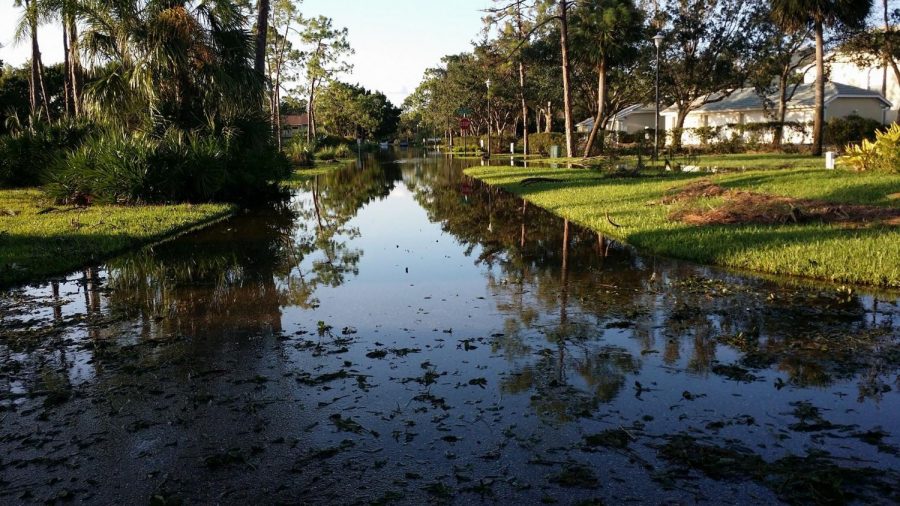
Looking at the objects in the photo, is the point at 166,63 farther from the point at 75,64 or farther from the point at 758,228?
the point at 758,228

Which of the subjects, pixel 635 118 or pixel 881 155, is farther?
pixel 635 118

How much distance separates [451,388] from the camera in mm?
5191

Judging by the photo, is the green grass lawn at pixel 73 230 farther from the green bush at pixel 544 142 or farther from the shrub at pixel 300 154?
the green bush at pixel 544 142

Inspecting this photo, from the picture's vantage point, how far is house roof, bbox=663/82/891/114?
4116cm

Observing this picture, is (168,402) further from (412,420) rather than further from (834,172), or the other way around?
(834,172)

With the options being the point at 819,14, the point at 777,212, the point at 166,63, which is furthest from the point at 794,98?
the point at 166,63

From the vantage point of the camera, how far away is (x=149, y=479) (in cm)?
388

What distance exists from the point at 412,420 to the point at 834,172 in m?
18.9

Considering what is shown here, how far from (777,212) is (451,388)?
30.1 feet

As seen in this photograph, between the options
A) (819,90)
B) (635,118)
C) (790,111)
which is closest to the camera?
(819,90)

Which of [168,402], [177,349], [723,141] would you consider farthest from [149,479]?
[723,141]

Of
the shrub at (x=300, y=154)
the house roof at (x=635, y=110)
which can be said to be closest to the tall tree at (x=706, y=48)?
the house roof at (x=635, y=110)

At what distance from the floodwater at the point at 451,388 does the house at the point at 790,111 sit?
1322 inches

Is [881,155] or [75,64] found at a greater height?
[75,64]
